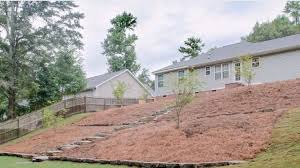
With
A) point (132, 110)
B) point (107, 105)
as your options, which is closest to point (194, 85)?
point (132, 110)

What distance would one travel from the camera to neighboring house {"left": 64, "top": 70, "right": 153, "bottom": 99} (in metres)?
44.9

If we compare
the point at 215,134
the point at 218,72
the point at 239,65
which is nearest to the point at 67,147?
the point at 215,134

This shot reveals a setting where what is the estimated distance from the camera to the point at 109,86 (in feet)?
152

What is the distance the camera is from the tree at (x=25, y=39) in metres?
35.2

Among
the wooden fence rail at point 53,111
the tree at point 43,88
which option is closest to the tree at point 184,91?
the wooden fence rail at point 53,111

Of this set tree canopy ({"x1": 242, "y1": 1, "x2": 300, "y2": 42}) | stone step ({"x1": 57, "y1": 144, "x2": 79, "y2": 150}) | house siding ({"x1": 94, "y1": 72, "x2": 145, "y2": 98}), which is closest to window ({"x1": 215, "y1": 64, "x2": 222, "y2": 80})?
house siding ({"x1": 94, "y1": 72, "x2": 145, "y2": 98})

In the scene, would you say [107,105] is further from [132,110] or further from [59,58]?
[132,110]

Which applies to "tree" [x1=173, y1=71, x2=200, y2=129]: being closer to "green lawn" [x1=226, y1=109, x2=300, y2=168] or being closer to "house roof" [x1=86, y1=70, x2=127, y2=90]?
"green lawn" [x1=226, y1=109, x2=300, y2=168]

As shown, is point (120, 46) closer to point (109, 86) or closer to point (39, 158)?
point (109, 86)

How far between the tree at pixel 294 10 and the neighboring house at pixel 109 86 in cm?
2440

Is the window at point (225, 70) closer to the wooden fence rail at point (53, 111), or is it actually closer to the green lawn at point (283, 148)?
the wooden fence rail at point (53, 111)

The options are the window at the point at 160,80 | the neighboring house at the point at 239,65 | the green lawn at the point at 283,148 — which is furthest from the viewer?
the window at the point at 160,80

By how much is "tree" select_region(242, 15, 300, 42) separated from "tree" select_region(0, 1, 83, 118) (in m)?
26.3

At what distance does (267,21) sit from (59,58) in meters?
31.3
